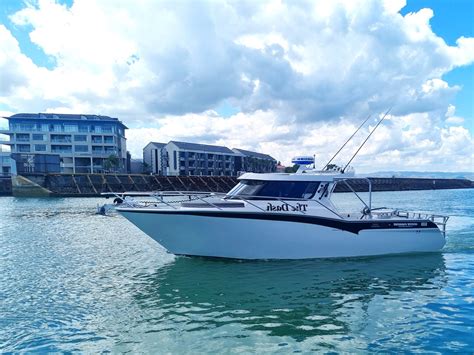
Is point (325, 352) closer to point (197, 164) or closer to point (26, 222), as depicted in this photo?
point (26, 222)

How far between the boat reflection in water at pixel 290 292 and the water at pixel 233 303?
0.10 feet

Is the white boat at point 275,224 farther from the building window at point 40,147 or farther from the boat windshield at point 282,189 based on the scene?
the building window at point 40,147

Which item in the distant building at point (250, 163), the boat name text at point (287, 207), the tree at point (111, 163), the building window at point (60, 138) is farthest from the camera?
the distant building at point (250, 163)

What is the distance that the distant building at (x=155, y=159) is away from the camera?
297 ft

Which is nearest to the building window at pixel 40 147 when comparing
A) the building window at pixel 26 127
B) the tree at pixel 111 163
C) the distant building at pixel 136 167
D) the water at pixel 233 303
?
the building window at pixel 26 127

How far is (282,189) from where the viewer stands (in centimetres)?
1230

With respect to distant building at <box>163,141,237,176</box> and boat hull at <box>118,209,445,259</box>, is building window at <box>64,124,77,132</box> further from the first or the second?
boat hull at <box>118,209,445,259</box>

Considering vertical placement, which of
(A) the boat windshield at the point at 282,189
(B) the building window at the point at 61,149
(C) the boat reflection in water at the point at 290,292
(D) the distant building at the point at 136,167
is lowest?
(C) the boat reflection in water at the point at 290,292

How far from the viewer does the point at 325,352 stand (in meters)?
5.99

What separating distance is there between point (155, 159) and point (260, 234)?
278ft

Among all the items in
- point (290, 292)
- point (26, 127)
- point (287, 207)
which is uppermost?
point (26, 127)

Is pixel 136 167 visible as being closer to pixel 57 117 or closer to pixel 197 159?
pixel 197 159

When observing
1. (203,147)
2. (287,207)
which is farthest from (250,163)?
(287,207)

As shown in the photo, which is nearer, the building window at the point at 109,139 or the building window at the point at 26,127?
the building window at the point at 26,127
